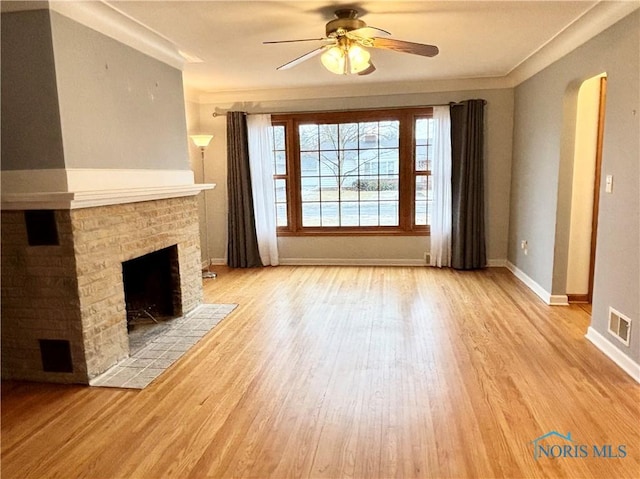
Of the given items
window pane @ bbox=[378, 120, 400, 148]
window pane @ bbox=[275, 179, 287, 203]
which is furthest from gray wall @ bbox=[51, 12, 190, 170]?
window pane @ bbox=[378, 120, 400, 148]

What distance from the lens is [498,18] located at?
3.13 m

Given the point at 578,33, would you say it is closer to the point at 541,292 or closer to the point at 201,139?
the point at 541,292

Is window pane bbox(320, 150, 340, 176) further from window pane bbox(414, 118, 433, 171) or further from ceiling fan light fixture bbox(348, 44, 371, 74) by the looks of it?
ceiling fan light fixture bbox(348, 44, 371, 74)

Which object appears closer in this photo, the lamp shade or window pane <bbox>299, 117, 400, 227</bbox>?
the lamp shade

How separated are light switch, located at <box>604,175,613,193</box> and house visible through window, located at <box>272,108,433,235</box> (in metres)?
2.77

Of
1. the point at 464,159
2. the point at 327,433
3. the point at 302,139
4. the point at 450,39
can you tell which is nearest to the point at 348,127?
the point at 302,139

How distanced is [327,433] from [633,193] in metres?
2.38

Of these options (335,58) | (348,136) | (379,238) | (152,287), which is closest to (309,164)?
(348,136)

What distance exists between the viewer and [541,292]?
436cm

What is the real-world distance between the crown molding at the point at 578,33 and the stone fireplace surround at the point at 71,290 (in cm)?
346

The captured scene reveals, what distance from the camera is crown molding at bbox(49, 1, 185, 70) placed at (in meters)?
2.67

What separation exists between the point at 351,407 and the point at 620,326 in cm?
191

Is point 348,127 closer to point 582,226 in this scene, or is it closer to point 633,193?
point 582,226

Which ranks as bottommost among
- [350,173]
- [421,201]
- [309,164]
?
[421,201]
